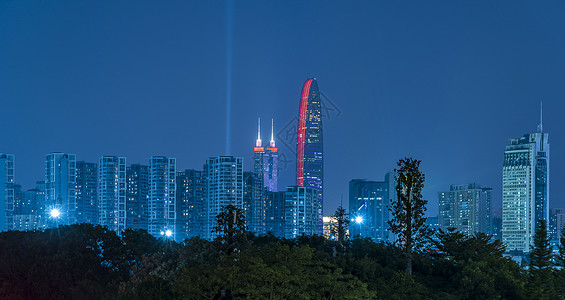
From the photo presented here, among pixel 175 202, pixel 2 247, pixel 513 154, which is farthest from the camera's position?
pixel 513 154

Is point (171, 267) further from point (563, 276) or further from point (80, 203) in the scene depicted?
point (80, 203)

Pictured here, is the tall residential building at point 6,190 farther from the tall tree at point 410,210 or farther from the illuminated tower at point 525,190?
the illuminated tower at point 525,190

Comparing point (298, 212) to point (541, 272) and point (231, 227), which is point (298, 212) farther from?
point (231, 227)

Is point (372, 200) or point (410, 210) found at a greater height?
point (410, 210)

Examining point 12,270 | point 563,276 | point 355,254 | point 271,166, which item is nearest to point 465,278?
point 355,254

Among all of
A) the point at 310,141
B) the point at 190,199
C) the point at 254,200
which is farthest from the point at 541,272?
the point at 310,141

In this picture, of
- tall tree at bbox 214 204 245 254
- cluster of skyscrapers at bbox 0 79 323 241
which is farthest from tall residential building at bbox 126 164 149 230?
tall tree at bbox 214 204 245 254
